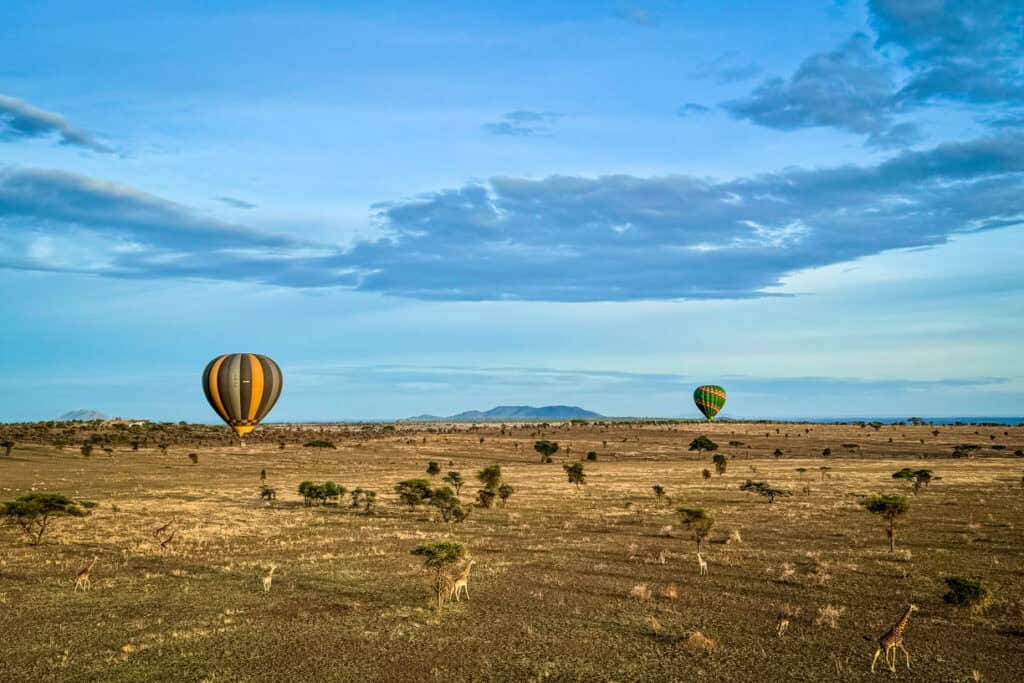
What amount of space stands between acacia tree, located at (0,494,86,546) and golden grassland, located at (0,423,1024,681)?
0.91m

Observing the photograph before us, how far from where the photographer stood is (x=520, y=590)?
2652 centimetres

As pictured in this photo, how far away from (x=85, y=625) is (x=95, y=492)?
1565 inches

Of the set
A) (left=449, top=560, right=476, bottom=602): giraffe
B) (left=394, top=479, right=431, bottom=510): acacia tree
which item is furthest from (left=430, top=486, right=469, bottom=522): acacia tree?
(left=449, top=560, right=476, bottom=602): giraffe

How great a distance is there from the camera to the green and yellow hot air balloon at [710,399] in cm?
14950

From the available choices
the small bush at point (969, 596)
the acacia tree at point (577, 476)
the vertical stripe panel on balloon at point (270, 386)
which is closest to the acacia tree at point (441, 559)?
the small bush at point (969, 596)

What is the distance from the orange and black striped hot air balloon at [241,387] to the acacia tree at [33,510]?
95.6 ft

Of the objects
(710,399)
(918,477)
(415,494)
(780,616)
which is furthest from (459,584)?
(710,399)

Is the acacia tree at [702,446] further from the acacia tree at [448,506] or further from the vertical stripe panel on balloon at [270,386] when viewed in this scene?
the acacia tree at [448,506]

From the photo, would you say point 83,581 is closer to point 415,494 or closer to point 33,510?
point 33,510

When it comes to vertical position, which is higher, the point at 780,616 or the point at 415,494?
the point at 780,616

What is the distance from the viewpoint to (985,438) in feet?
456

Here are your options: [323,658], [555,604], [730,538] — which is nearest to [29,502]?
[323,658]

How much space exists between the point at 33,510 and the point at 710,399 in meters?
130

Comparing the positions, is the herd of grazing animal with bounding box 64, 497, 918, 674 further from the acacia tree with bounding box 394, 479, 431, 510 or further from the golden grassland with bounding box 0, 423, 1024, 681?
the acacia tree with bounding box 394, 479, 431, 510
